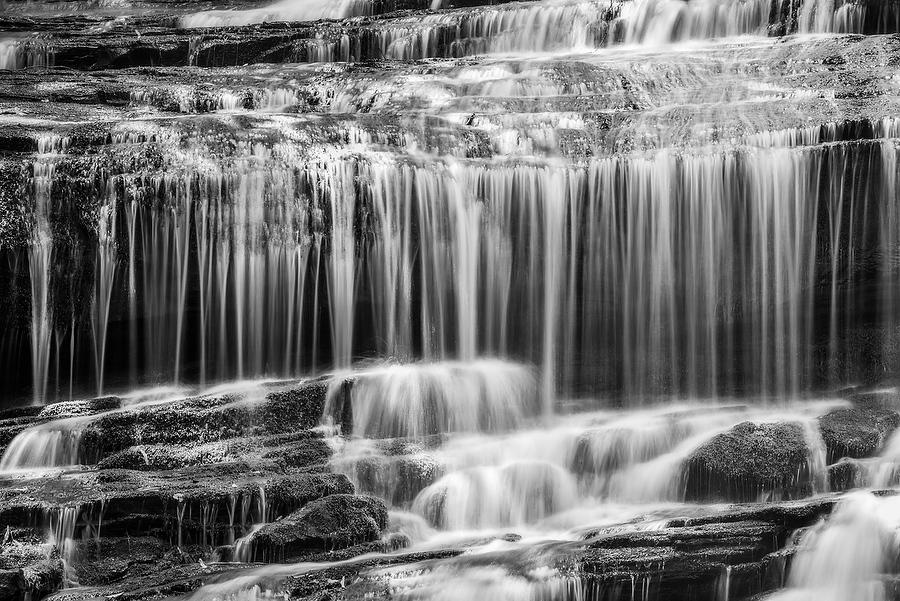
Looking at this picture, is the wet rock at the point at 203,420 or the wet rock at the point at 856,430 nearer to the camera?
the wet rock at the point at 856,430

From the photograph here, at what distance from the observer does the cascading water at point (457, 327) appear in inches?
449

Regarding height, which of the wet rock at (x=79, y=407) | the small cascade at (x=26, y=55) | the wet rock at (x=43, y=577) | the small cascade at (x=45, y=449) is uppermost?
the small cascade at (x=26, y=55)

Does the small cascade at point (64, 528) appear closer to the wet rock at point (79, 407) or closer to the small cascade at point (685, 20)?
the wet rock at point (79, 407)

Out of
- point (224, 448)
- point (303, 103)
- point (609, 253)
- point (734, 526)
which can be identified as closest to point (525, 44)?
point (303, 103)

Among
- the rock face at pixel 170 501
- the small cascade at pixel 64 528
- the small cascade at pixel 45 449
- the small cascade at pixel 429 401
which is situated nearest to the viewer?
the rock face at pixel 170 501

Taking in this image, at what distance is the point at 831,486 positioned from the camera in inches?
481

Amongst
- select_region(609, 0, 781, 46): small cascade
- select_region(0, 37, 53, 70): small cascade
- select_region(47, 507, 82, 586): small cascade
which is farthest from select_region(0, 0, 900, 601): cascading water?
select_region(0, 37, 53, 70): small cascade

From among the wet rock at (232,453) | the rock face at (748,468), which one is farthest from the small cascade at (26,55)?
the rock face at (748,468)

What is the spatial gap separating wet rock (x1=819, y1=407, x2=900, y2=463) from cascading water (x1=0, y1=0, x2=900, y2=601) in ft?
0.17

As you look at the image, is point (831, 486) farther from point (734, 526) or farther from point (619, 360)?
point (619, 360)

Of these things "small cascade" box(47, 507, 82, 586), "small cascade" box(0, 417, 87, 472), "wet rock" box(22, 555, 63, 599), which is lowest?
"wet rock" box(22, 555, 63, 599)

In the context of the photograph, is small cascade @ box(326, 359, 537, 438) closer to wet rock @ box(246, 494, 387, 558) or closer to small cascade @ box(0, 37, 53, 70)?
wet rock @ box(246, 494, 387, 558)

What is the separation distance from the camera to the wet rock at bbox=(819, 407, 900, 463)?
12641 millimetres

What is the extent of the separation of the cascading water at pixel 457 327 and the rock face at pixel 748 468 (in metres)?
0.04
